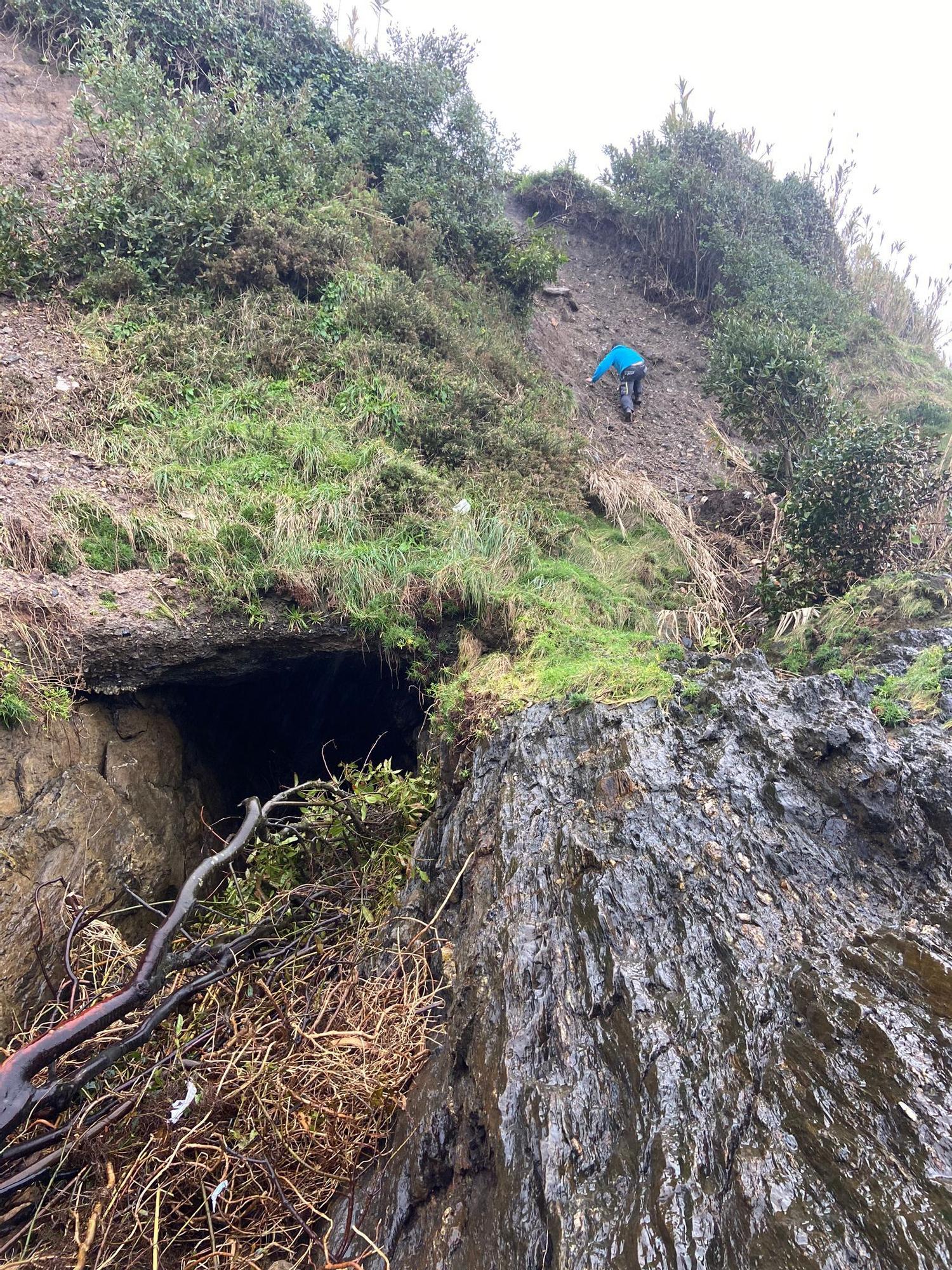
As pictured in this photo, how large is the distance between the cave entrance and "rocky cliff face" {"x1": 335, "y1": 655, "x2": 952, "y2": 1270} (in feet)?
8.21

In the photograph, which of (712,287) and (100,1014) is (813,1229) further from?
(712,287)

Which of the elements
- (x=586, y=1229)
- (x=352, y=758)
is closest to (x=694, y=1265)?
(x=586, y=1229)

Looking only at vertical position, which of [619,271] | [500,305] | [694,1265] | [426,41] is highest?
[426,41]

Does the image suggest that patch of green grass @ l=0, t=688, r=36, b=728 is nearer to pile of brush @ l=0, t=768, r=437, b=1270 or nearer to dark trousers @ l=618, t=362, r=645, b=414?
pile of brush @ l=0, t=768, r=437, b=1270

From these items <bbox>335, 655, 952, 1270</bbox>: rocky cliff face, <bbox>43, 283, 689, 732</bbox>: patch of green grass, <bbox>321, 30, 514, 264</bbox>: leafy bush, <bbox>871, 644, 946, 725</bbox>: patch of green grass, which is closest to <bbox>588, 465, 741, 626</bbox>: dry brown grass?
<bbox>43, 283, 689, 732</bbox>: patch of green grass

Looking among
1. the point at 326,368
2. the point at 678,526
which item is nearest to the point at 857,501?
the point at 678,526

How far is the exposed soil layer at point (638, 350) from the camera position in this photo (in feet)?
37.2

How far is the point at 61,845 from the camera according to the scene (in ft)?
14.0

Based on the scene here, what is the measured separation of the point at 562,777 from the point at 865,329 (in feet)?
48.0

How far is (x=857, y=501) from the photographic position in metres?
6.18

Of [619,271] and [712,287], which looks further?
[619,271]

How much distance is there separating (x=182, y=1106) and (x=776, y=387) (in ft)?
32.5

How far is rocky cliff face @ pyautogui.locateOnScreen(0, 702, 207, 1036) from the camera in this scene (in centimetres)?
389

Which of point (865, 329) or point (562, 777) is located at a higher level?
point (865, 329)
